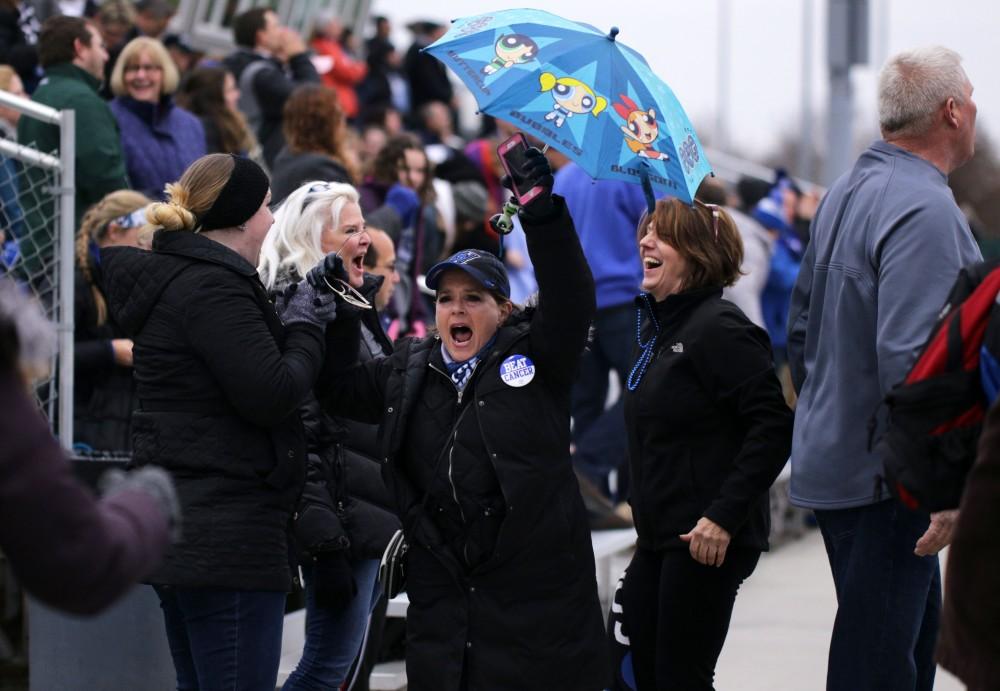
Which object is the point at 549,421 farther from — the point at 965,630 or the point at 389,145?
the point at 389,145

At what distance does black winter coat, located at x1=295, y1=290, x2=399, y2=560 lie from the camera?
4.82 m

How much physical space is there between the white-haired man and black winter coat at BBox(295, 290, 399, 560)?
1.39m

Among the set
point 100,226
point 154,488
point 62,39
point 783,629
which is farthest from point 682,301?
point 62,39

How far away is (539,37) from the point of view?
4516 millimetres

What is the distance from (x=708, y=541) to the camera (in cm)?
457

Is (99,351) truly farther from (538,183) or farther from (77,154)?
(538,183)

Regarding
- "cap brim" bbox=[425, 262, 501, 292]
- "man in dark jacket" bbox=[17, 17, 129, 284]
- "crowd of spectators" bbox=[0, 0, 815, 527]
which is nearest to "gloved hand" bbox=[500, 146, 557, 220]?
"cap brim" bbox=[425, 262, 501, 292]

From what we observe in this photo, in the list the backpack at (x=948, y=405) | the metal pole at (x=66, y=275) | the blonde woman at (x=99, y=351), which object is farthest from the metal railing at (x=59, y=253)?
the backpack at (x=948, y=405)

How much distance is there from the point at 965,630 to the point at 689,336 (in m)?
1.86

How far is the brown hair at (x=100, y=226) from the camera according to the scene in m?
6.55

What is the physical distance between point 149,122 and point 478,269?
4.46 m

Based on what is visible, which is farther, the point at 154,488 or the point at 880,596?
the point at 880,596

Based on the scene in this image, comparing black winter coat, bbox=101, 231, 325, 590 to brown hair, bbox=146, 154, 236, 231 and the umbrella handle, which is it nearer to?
brown hair, bbox=146, 154, 236, 231

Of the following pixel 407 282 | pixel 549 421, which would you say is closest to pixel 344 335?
pixel 549 421
